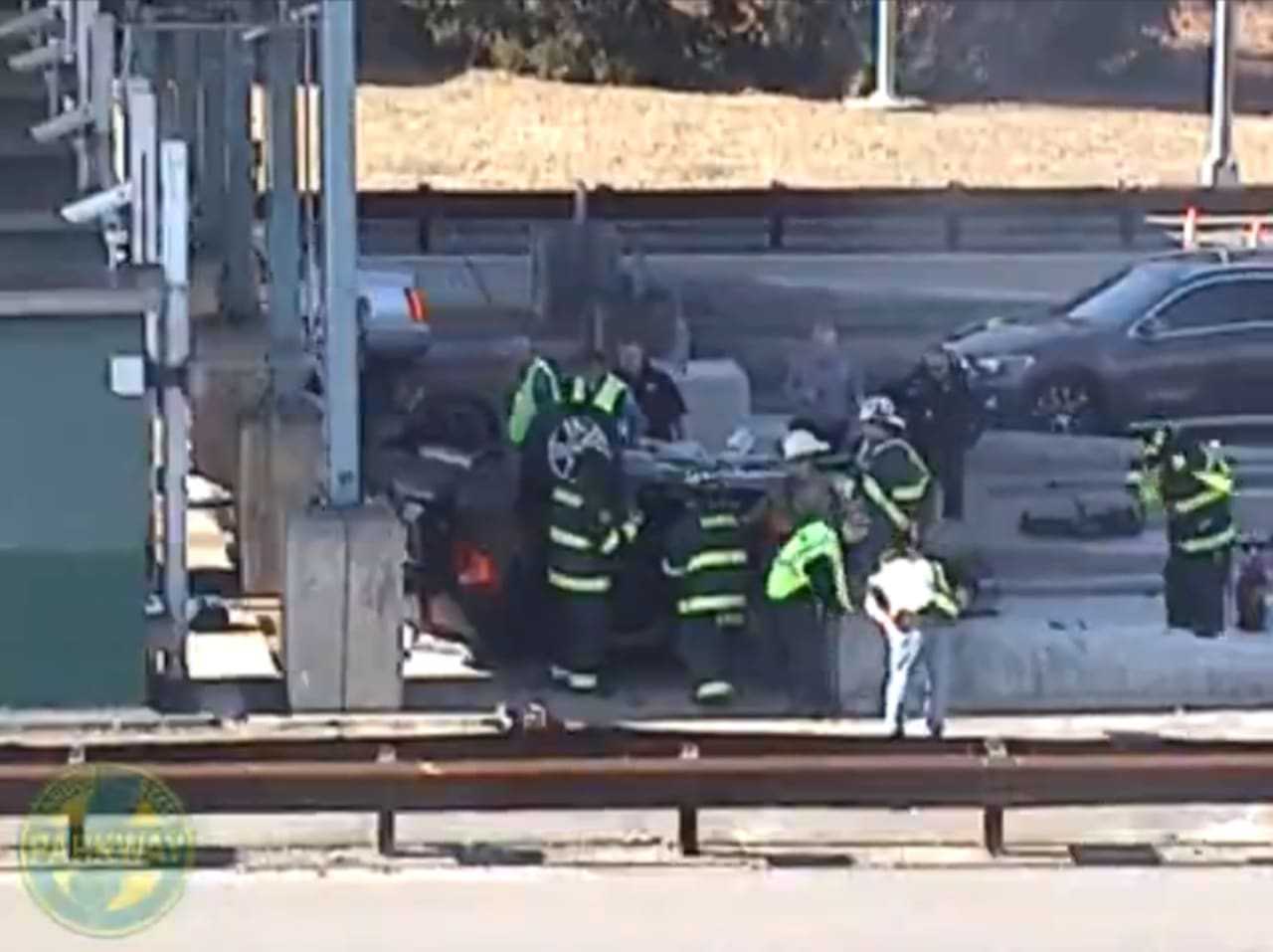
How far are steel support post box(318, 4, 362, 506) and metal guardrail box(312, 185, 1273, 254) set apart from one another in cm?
2070

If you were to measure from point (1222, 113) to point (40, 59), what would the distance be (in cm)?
3062

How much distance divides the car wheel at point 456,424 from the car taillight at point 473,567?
2772mm

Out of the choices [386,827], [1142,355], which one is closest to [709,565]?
[386,827]

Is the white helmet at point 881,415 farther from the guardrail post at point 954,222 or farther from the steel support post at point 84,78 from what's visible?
the guardrail post at point 954,222

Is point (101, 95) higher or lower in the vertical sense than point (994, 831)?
higher

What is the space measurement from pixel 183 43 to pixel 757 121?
3054 centimetres

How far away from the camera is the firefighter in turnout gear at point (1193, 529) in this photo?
58.5 ft

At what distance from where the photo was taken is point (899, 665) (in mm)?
15797

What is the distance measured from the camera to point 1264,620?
1850cm

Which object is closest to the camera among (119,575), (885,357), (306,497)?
(119,575)

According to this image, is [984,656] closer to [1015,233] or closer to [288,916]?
[288,916]

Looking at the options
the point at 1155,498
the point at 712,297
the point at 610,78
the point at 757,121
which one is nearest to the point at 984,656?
the point at 1155,498

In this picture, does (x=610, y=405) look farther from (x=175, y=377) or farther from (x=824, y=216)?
(x=824, y=216)

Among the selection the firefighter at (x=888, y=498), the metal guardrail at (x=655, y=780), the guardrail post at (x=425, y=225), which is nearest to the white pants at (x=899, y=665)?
the firefighter at (x=888, y=498)
